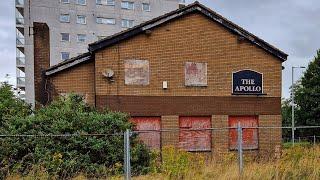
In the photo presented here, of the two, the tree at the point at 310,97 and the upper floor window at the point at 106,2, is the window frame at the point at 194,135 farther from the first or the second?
the upper floor window at the point at 106,2

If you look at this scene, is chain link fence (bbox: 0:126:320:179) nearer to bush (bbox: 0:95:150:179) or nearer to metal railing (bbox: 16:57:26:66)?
bush (bbox: 0:95:150:179)

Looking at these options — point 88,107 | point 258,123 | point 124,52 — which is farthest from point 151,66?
point 258,123

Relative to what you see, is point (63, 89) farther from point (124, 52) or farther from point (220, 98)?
point (220, 98)

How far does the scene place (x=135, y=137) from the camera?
44.6ft

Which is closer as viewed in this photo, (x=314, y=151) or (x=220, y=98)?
(x=314, y=151)

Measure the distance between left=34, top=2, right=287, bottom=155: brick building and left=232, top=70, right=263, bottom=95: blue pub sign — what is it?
0.05 m

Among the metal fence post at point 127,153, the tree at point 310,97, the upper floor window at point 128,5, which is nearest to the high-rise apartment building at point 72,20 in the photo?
the upper floor window at point 128,5

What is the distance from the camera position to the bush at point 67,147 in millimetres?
12086

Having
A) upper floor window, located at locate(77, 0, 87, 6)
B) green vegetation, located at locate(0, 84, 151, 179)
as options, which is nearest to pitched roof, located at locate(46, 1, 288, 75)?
green vegetation, located at locate(0, 84, 151, 179)

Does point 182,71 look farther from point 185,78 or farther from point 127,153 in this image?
point 127,153

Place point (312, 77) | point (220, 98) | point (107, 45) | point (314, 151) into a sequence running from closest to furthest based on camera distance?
1. point (314, 151)
2. point (107, 45)
3. point (220, 98)
4. point (312, 77)

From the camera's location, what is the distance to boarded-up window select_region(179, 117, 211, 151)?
65.1 feet

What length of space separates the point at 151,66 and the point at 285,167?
31.0 feet

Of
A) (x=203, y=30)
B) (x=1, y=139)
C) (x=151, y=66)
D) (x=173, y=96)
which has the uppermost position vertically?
(x=203, y=30)
